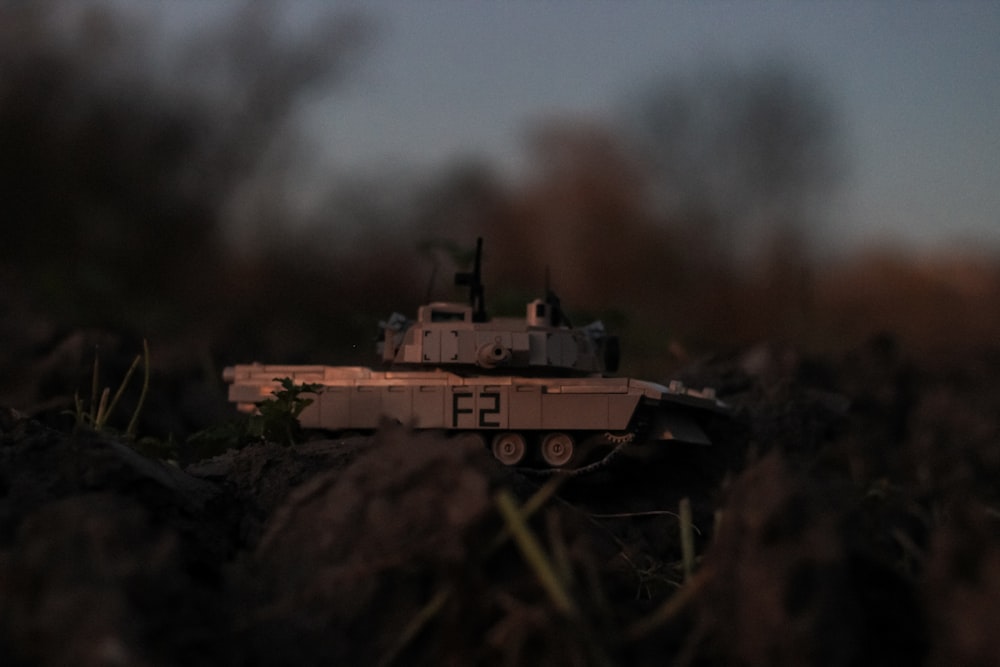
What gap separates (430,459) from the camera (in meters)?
3.65

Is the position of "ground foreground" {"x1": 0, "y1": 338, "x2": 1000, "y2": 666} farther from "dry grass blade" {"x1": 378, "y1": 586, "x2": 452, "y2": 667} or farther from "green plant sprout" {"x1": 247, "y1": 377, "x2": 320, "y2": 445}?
"green plant sprout" {"x1": 247, "y1": 377, "x2": 320, "y2": 445}

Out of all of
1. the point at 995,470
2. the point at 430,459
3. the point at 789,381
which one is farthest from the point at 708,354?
the point at 430,459

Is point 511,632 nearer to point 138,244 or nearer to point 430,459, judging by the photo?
point 430,459

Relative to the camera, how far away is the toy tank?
1004 cm

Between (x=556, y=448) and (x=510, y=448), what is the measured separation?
31 centimetres

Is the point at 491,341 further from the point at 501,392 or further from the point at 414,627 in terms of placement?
the point at 414,627

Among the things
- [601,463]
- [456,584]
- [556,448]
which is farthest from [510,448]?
[456,584]

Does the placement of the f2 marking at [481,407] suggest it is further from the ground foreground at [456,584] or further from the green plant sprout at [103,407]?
the ground foreground at [456,584]

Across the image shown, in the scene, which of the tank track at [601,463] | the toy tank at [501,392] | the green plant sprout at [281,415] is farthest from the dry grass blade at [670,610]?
the tank track at [601,463]

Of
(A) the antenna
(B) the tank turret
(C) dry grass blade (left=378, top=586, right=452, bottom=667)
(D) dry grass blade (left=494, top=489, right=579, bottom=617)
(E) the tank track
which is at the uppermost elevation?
(A) the antenna

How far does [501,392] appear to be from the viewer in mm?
10062

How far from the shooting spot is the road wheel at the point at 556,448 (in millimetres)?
10156

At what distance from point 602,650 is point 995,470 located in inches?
434

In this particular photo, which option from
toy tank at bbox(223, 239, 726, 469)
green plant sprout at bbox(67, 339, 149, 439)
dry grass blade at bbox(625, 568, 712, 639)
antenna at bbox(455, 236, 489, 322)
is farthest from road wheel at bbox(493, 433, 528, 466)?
dry grass blade at bbox(625, 568, 712, 639)
